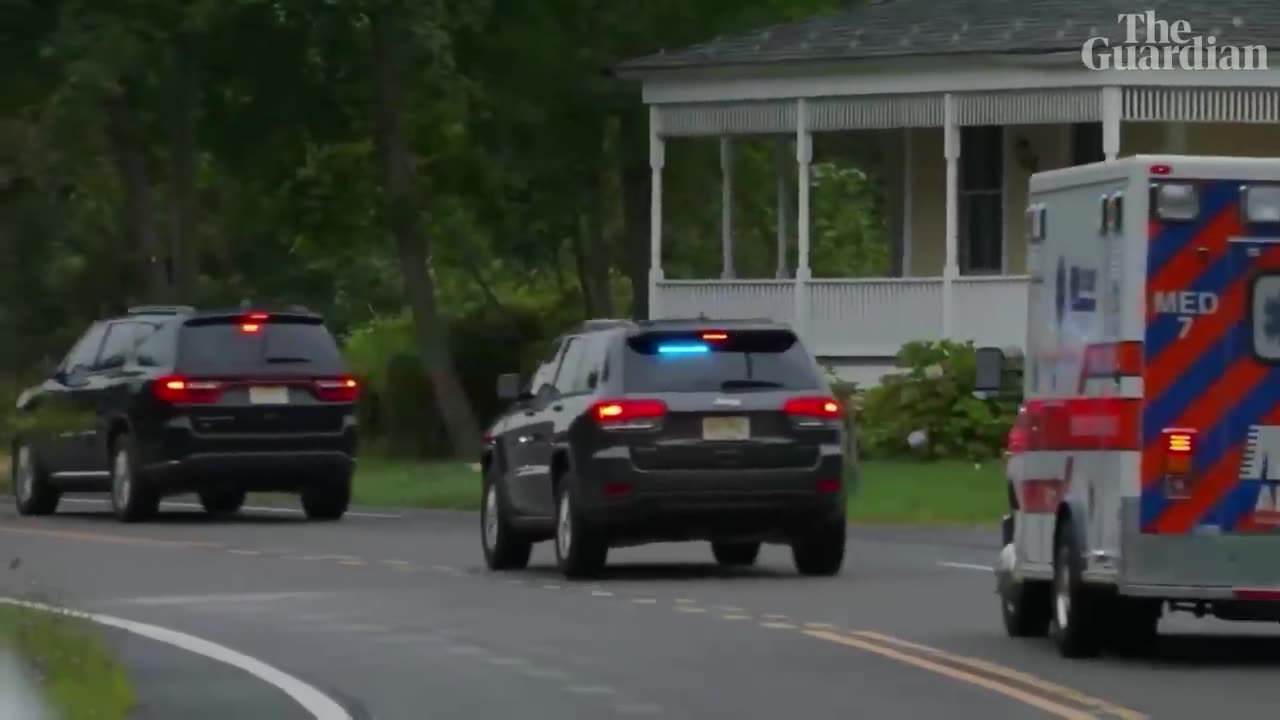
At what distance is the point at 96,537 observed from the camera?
2841 cm

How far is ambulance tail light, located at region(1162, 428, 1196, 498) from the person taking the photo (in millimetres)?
16516

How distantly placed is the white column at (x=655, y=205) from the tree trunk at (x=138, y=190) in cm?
641

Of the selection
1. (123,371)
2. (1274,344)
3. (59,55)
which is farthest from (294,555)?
(59,55)

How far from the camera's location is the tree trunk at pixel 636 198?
152ft

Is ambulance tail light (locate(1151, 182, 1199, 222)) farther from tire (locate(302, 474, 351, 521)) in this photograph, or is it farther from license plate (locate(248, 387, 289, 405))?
tire (locate(302, 474, 351, 521))

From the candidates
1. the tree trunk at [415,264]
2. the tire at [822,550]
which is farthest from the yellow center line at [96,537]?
the tree trunk at [415,264]

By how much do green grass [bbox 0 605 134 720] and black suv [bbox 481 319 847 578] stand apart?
6.60 m

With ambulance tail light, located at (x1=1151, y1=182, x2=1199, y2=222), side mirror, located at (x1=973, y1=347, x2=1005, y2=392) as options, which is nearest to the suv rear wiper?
side mirror, located at (x1=973, y1=347, x2=1005, y2=392)

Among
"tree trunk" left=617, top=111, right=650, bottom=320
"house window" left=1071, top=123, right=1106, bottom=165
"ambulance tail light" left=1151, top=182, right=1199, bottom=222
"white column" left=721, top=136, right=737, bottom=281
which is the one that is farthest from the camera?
"tree trunk" left=617, top=111, right=650, bottom=320

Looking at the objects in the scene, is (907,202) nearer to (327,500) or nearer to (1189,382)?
(327,500)

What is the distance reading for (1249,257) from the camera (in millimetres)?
16641

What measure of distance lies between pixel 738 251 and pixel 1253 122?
719 inches

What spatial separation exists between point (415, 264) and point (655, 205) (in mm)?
3020

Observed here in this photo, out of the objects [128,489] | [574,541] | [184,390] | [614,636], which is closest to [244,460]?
[184,390]
